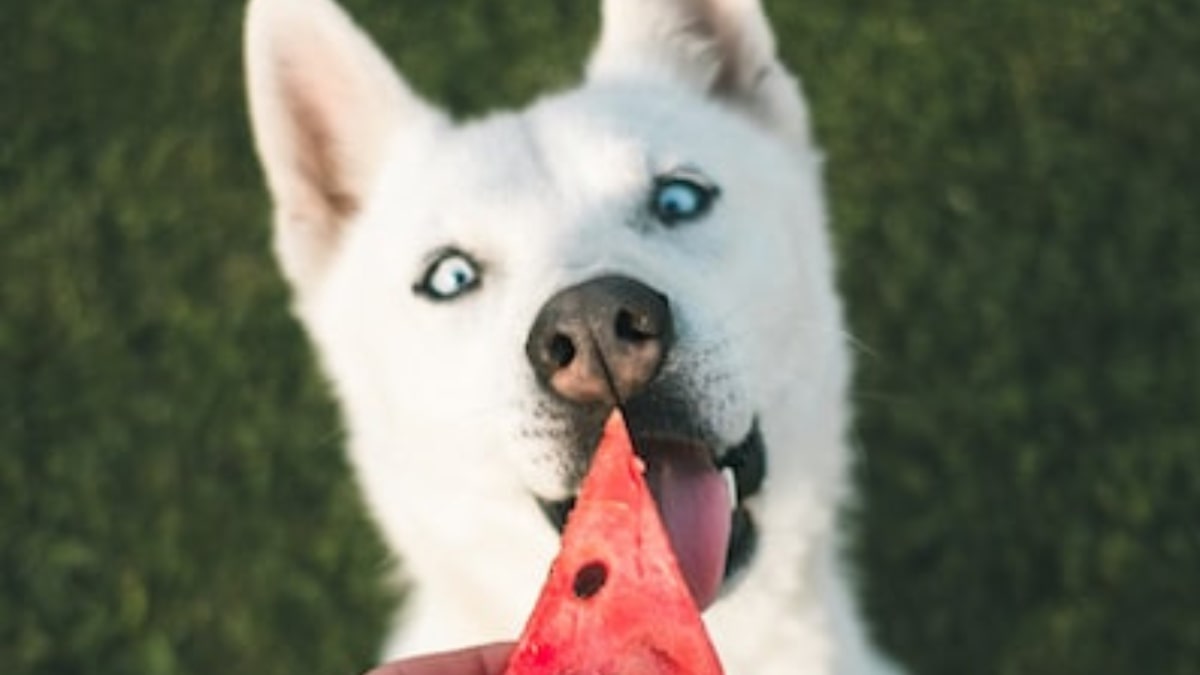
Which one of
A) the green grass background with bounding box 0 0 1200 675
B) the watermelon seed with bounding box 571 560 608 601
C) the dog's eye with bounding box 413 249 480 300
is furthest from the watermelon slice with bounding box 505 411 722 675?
the green grass background with bounding box 0 0 1200 675

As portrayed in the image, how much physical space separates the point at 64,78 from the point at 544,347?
357 centimetres

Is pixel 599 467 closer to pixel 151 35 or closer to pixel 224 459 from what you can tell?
pixel 224 459

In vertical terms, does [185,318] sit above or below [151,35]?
below

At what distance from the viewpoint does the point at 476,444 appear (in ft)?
10.7

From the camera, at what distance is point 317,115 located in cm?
373

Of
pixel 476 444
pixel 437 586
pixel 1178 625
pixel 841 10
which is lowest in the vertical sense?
pixel 1178 625

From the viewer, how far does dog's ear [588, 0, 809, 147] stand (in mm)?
3807

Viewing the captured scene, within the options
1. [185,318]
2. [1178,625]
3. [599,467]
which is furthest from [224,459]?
[599,467]

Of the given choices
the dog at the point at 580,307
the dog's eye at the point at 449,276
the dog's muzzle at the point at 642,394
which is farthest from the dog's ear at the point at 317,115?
the dog's muzzle at the point at 642,394

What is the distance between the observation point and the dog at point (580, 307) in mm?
3078

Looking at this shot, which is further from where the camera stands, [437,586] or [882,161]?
[882,161]

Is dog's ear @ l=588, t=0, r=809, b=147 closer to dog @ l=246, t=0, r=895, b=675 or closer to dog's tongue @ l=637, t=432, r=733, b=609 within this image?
dog @ l=246, t=0, r=895, b=675

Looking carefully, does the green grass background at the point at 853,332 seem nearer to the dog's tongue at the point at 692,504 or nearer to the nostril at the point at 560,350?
the dog's tongue at the point at 692,504

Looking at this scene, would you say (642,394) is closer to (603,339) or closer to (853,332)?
(603,339)
